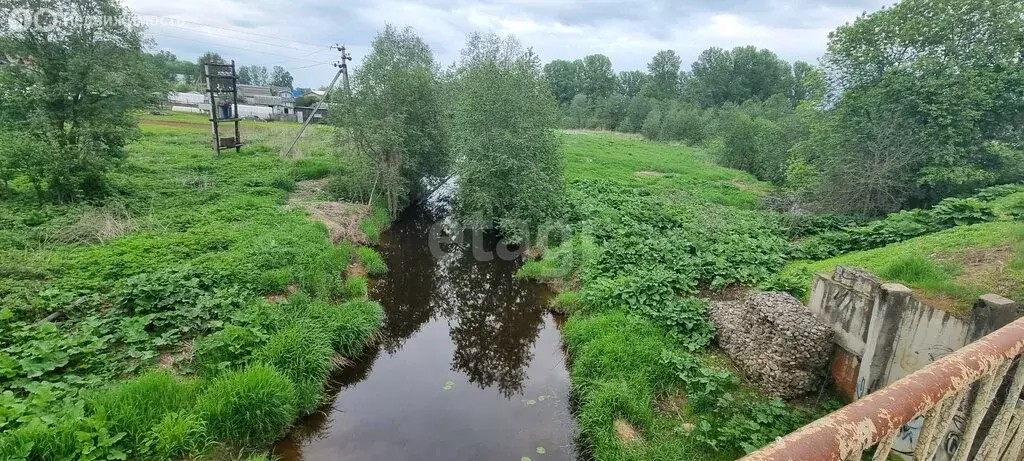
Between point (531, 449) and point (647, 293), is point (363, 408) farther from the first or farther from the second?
point (647, 293)

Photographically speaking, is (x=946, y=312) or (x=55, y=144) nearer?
(x=946, y=312)

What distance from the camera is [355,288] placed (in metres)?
11.4

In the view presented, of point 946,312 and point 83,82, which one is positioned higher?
point 83,82

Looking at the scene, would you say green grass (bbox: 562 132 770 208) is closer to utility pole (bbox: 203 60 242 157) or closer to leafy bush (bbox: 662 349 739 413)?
leafy bush (bbox: 662 349 739 413)

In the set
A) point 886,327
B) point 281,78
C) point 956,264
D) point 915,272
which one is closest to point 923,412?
point 886,327

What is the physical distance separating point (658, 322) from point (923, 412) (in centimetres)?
831

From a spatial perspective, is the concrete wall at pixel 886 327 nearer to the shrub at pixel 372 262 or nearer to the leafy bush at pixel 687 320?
the leafy bush at pixel 687 320

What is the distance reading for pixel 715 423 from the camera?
6895mm

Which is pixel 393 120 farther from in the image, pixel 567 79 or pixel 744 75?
pixel 744 75

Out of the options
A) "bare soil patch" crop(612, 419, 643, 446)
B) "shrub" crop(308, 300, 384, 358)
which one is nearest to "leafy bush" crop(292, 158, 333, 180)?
"shrub" crop(308, 300, 384, 358)

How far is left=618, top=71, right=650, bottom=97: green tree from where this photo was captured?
7656 cm

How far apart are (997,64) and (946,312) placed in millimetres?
13616

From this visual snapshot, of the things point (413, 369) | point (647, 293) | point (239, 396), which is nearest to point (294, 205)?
point (413, 369)

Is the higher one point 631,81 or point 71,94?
point 631,81
